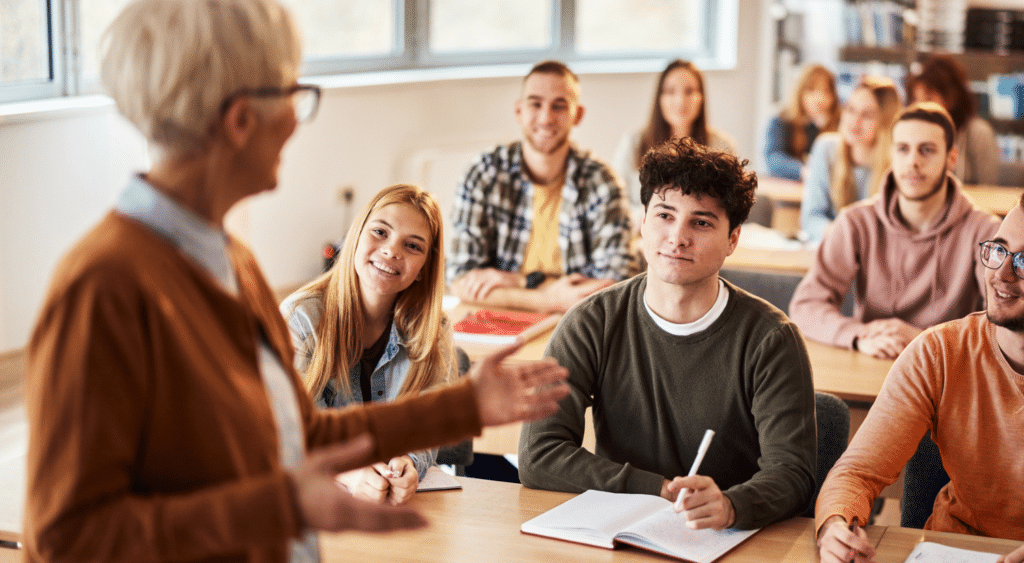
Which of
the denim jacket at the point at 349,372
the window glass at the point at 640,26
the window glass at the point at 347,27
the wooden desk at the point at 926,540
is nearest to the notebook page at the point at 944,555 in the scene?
the wooden desk at the point at 926,540

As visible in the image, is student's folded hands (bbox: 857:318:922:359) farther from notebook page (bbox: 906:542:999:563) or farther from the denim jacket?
the denim jacket

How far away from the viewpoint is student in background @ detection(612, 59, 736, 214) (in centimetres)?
466

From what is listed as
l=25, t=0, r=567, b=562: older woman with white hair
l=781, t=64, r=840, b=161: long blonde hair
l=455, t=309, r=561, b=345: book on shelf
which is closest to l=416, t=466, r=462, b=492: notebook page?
l=455, t=309, r=561, b=345: book on shelf

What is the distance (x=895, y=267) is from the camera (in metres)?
3.03

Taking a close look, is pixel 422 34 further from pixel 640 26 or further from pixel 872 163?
pixel 872 163

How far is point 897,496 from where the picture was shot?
8.93 feet

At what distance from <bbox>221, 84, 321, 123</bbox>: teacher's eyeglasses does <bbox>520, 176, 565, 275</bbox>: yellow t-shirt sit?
8.34 ft

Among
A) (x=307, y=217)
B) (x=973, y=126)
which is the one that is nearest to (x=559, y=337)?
(x=307, y=217)

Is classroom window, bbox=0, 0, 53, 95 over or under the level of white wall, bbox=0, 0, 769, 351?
over

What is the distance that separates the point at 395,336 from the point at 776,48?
6.17 metres

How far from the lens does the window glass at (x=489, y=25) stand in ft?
19.9

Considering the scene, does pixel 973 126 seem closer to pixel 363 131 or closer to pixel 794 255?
pixel 794 255

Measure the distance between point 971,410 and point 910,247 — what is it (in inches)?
52.6

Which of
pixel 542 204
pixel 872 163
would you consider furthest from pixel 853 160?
pixel 542 204
